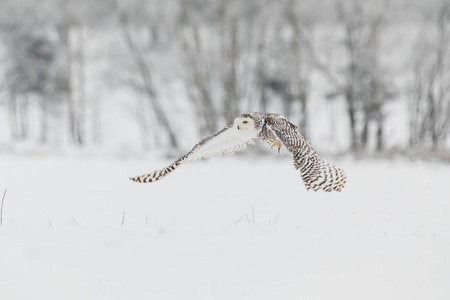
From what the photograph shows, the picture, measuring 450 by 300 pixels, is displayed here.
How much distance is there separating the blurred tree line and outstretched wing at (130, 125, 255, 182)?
226 inches

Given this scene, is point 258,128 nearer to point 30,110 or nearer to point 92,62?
point 92,62

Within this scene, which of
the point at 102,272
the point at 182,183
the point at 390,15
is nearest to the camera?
the point at 102,272

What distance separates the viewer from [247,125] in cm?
222

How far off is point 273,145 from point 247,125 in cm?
27

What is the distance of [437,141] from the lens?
7781 mm

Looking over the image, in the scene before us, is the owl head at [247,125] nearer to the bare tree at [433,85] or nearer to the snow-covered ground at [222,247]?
the snow-covered ground at [222,247]

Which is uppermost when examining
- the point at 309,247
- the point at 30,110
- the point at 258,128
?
the point at 30,110

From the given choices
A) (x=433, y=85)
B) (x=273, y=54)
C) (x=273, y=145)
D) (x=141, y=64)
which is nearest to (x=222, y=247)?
(x=273, y=145)

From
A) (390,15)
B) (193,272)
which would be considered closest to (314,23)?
(390,15)

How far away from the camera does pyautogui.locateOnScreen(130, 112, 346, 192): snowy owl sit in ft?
6.95

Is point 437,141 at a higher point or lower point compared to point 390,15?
lower

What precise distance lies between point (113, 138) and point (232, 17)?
10975 millimetres

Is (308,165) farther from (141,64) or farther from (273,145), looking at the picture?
(141,64)

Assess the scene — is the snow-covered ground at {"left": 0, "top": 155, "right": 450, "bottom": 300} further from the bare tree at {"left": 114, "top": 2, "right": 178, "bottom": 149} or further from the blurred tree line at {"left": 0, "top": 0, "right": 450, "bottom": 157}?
the bare tree at {"left": 114, "top": 2, "right": 178, "bottom": 149}
